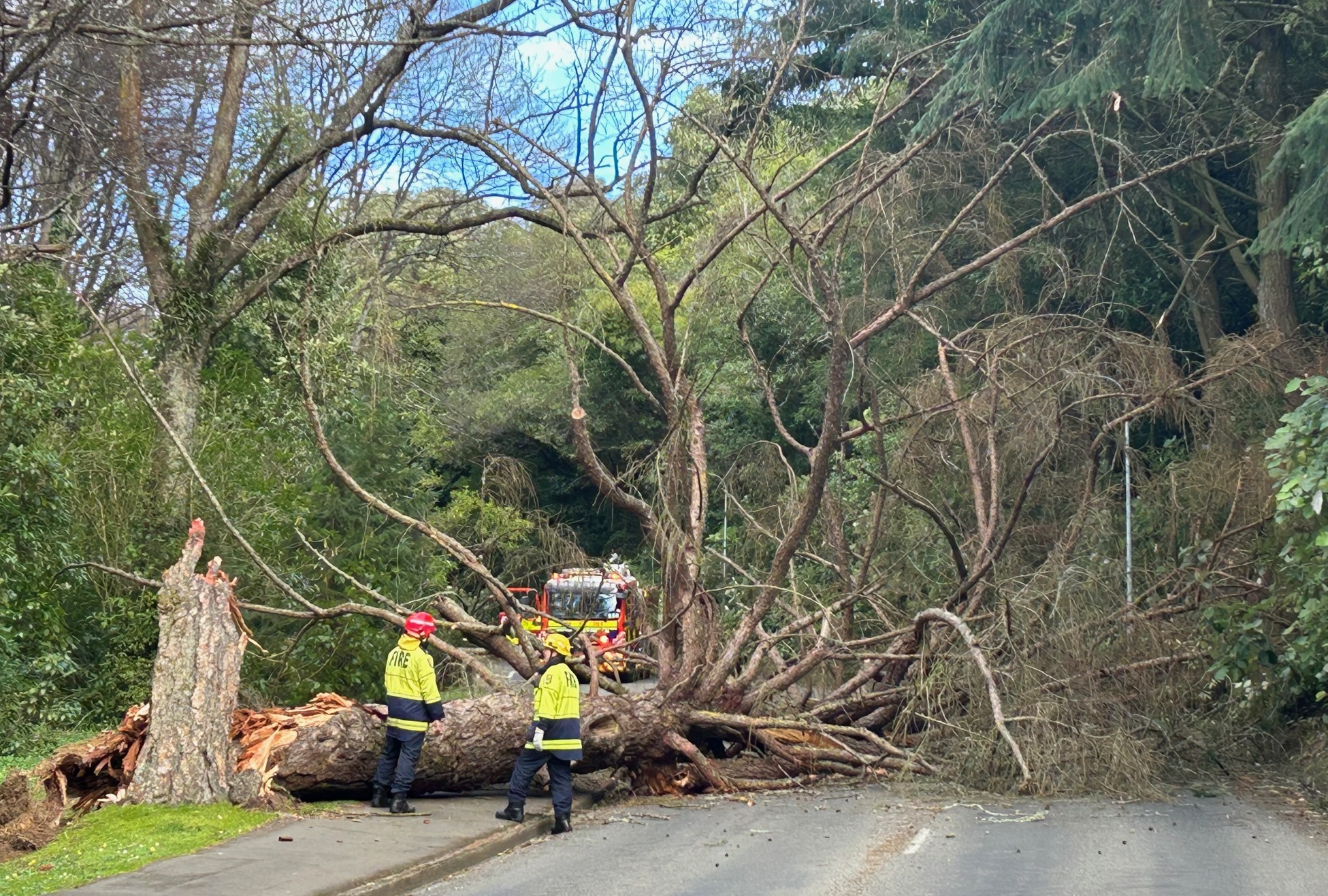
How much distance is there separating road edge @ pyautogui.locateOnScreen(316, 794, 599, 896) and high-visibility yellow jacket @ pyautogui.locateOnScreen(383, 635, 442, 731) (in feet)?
3.52

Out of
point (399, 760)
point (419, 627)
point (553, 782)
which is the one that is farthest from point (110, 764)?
point (553, 782)

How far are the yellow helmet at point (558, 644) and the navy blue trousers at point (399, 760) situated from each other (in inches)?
46.5

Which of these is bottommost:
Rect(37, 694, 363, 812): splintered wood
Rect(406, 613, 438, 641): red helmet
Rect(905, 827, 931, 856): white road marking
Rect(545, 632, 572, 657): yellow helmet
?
Rect(905, 827, 931, 856): white road marking

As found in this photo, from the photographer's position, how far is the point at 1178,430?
15.9 meters

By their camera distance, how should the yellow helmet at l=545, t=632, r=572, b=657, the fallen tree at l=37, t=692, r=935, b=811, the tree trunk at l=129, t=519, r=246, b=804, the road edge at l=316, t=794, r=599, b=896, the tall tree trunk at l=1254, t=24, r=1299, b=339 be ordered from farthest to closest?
the tall tree trunk at l=1254, t=24, r=1299, b=339, the yellow helmet at l=545, t=632, r=572, b=657, the fallen tree at l=37, t=692, r=935, b=811, the tree trunk at l=129, t=519, r=246, b=804, the road edge at l=316, t=794, r=599, b=896

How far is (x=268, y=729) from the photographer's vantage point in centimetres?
1028

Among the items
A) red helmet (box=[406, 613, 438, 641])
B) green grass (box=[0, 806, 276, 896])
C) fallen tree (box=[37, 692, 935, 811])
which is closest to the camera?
green grass (box=[0, 806, 276, 896])

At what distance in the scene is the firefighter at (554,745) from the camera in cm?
962

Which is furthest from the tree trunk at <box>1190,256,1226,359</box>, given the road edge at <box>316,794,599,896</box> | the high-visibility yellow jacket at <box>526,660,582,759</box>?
the road edge at <box>316,794,599,896</box>

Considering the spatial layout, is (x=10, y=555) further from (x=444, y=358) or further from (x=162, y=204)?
→ (x=444, y=358)

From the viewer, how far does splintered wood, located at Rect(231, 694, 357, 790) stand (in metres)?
9.65

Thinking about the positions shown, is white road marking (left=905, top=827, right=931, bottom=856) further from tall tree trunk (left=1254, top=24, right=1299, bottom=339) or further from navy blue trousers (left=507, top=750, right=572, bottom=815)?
tall tree trunk (left=1254, top=24, right=1299, bottom=339)

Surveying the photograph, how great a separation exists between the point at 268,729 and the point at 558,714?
244 centimetres

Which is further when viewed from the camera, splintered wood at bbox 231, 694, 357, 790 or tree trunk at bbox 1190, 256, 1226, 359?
tree trunk at bbox 1190, 256, 1226, 359
